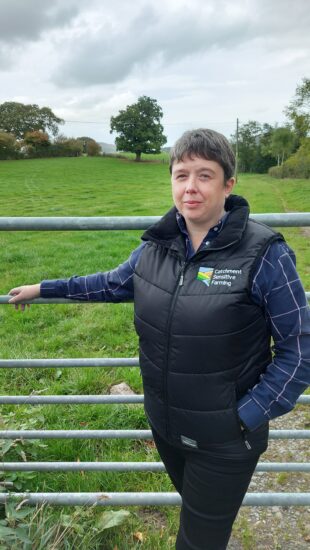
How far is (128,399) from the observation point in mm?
2176

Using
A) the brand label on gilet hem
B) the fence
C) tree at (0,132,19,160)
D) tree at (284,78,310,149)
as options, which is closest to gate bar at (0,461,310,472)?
the fence

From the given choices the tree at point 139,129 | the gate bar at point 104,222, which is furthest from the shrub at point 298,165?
the gate bar at point 104,222

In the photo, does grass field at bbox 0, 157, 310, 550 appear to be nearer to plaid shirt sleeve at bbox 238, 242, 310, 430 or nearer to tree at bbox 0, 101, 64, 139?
plaid shirt sleeve at bbox 238, 242, 310, 430

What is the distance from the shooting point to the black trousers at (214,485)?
1524 mm

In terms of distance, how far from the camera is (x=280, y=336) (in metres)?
1.41

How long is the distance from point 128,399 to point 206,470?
706 mm

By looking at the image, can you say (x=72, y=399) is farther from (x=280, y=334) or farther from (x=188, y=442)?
(x=280, y=334)

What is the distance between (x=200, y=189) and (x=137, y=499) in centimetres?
145

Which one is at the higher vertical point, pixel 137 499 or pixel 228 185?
pixel 228 185

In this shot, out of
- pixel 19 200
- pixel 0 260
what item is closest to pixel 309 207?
pixel 19 200

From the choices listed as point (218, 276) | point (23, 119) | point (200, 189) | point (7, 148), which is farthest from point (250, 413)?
point (23, 119)

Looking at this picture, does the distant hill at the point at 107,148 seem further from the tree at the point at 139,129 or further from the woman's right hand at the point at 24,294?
the woman's right hand at the point at 24,294

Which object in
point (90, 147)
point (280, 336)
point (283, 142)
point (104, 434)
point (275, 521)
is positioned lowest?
point (275, 521)

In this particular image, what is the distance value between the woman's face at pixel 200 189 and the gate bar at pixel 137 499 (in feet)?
4.32
